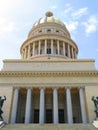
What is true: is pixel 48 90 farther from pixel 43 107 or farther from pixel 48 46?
pixel 48 46

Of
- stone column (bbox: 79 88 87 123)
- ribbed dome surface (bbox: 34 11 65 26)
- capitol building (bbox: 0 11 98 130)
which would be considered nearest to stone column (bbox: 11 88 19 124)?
capitol building (bbox: 0 11 98 130)

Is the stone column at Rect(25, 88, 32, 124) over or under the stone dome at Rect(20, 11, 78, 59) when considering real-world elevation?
under

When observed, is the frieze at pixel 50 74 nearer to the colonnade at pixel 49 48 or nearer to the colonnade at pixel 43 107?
the colonnade at pixel 43 107

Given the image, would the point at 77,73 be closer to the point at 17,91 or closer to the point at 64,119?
the point at 64,119

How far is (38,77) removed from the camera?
82.3ft

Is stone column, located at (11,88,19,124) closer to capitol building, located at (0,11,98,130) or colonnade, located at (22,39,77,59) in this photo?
capitol building, located at (0,11,98,130)

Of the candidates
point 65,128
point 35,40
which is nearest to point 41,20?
point 35,40

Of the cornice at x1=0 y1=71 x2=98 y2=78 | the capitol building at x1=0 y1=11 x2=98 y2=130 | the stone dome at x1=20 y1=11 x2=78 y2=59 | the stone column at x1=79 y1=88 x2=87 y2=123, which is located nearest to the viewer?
the stone column at x1=79 y1=88 x2=87 y2=123

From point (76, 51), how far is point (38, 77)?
58.6ft

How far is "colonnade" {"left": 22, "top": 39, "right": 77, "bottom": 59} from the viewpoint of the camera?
37.2 metres

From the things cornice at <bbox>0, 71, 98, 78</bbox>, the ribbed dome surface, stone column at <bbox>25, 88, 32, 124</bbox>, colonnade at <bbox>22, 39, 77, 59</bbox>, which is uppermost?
the ribbed dome surface

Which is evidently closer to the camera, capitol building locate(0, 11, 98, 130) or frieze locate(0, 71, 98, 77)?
capitol building locate(0, 11, 98, 130)

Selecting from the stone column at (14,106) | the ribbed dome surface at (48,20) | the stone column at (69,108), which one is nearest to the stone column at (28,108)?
the stone column at (14,106)

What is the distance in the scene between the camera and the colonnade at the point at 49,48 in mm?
37234
